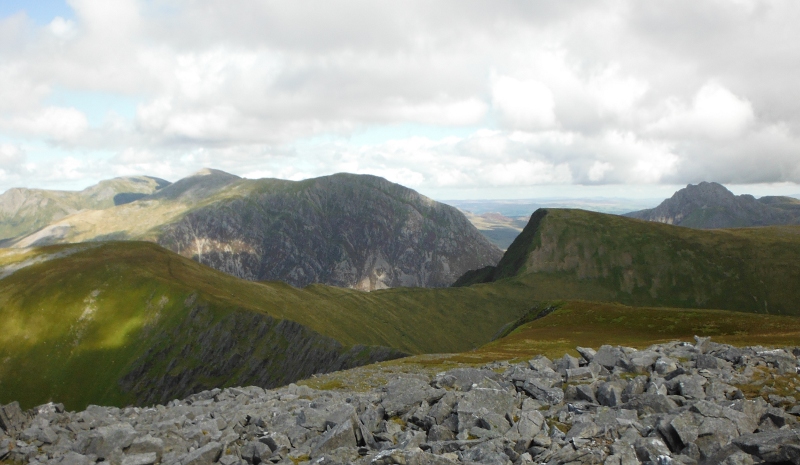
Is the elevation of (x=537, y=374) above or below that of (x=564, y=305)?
above

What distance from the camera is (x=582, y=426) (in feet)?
64.8

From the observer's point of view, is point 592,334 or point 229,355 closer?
point 592,334

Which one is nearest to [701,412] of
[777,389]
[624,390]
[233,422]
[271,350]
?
[624,390]

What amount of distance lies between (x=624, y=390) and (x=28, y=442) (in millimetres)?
38872

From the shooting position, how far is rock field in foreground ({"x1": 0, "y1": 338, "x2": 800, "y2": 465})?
17808mm

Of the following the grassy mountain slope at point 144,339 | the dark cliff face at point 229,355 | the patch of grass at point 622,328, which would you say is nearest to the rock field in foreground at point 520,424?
the patch of grass at point 622,328

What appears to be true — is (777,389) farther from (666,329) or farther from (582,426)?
(666,329)

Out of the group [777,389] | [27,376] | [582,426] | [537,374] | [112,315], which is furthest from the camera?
[112,315]

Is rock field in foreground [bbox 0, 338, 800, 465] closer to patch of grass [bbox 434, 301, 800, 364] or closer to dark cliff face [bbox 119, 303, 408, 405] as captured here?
patch of grass [bbox 434, 301, 800, 364]

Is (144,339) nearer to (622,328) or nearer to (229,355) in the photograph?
(229,355)

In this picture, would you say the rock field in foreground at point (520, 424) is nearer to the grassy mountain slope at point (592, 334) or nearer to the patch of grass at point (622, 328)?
the grassy mountain slope at point (592, 334)

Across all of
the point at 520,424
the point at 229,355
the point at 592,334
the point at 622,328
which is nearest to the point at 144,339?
the point at 229,355

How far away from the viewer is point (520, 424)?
20.8 metres

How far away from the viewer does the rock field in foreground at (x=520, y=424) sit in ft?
58.4
